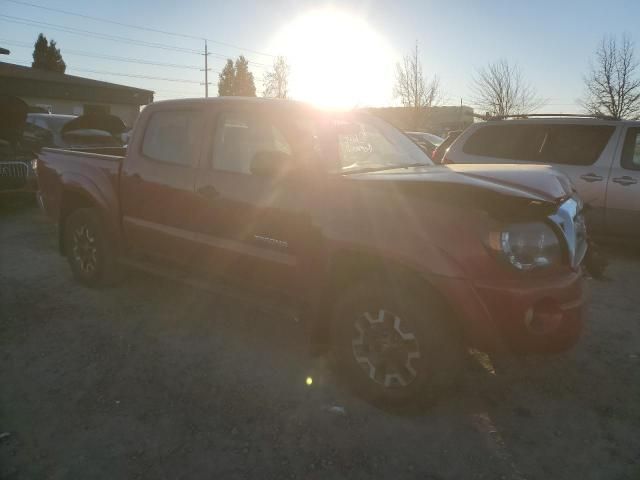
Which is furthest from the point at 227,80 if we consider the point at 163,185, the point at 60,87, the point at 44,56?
the point at 163,185

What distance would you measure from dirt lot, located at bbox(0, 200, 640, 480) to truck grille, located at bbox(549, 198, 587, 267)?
3.02 feet

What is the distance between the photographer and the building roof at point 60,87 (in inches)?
1165

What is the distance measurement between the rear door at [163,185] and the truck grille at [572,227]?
2.47 meters

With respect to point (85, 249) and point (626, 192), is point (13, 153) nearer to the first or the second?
point (85, 249)

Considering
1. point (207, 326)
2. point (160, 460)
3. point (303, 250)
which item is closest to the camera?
point (160, 460)

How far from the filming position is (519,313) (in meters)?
2.32

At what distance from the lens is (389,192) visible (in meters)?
2.64

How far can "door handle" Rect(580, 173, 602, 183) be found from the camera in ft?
19.2

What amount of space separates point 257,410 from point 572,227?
6.93 ft

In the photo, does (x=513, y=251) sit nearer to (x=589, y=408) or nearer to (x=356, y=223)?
(x=356, y=223)

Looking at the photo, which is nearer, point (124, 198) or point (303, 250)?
point (303, 250)

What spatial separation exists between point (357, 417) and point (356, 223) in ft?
3.71

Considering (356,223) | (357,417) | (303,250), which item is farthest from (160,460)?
(356,223)

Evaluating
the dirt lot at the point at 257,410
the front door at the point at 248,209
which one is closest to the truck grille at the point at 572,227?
the dirt lot at the point at 257,410
